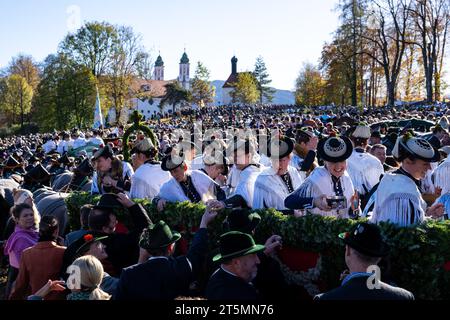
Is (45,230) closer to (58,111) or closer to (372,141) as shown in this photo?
(372,141)

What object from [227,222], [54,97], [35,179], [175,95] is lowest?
[35,179]

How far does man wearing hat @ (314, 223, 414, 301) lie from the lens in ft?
11.5

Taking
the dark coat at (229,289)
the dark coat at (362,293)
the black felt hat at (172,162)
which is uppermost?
the black felt hat at (172,162)

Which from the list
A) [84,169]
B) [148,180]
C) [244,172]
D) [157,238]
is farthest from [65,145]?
[157,238]

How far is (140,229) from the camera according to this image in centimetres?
614

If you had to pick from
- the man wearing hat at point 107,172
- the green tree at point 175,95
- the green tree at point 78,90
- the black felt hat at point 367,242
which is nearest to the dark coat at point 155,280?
the black felt hat at point 367,242

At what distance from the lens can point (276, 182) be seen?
19.9 feet

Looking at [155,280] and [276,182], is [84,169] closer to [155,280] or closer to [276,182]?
[276,182]

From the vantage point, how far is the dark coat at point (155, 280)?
4.31 metres

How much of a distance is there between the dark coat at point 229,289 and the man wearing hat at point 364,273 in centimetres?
52

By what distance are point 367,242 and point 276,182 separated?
92.1 inches

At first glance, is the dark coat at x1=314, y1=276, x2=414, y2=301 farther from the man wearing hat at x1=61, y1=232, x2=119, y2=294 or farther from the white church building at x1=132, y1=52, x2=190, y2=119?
the white church building at x1=132, y1=52, x2=190, y2=119

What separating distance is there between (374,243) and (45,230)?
11.0ft

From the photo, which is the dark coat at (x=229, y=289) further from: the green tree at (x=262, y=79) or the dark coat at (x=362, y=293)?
the green tree at (x=262, y=79)
